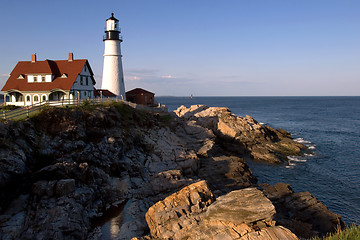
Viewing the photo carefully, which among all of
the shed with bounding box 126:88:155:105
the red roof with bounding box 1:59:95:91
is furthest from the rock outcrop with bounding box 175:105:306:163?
the red roof with bounding box 1:59:95:91

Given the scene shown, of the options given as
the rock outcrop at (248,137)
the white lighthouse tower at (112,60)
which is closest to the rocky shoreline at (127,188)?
the rock outcrop at (248,137)

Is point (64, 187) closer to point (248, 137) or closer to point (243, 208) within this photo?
point (243, 208)

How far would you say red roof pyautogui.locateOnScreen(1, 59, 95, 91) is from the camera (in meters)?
32.7

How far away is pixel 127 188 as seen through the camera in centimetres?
2016

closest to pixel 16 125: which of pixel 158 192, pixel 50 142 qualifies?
pixel 50 142

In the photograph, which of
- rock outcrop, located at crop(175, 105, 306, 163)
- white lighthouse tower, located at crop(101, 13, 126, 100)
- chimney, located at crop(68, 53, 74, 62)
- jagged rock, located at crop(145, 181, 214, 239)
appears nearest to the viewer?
jagged rock, located at crop(145, 181, 214, 239)

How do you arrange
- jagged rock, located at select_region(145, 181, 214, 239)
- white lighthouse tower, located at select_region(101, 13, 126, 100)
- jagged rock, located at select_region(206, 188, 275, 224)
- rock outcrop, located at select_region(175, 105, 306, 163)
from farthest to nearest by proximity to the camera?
1. white lighthouse tower, located at select_region(101, 13, 126, 100)
2. rock outcrop, located at select_region(175, 105, 306, 163)
3. jagged rock, located at select_region(145, 181, 214, 239)
4. jagged rock, located at select_region(206, 188, 275, 224)

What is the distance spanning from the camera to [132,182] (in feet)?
68.9

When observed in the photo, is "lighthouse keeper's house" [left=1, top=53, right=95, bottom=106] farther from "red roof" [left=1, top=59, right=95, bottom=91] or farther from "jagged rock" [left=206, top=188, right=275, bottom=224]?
"jagged rock" [left=206, top=188, right=275, bottom=224]

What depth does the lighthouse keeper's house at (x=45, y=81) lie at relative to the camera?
32.4m

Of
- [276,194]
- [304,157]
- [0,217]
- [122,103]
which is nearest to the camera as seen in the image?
[0,217]

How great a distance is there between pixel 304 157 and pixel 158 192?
24963 millimetres

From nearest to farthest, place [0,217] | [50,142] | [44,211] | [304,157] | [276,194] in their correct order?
[0,217], [44,211], [50,142], [276,194], [304,157]

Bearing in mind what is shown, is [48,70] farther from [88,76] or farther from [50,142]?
[50,142]
